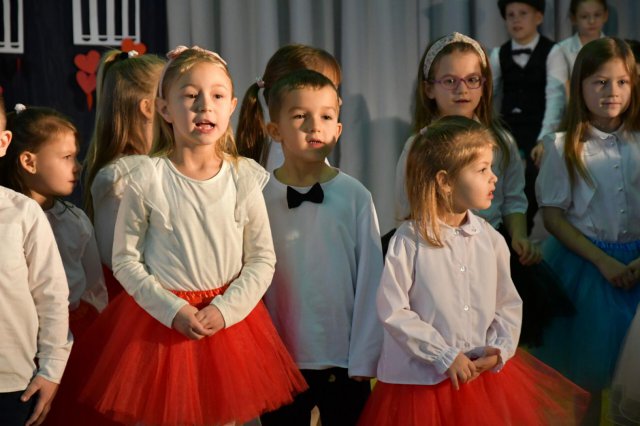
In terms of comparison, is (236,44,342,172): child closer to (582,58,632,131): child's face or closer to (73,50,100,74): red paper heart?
(582,58,632,131): child's face

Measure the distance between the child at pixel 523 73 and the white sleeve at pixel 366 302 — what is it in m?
2.27

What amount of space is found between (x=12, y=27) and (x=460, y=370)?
3308 millimetres

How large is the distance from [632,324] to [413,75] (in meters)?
2.55

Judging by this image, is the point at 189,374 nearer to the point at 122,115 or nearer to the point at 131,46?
the point at 122,115

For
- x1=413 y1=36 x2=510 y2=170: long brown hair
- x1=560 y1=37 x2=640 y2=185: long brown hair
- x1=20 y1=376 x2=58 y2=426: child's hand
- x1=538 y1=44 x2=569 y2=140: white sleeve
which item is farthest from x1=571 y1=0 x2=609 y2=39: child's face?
x1=20 y1=376 x2=58 y2=426: child's hand

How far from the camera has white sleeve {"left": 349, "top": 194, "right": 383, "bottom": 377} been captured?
245cm

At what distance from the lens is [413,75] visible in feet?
16.5

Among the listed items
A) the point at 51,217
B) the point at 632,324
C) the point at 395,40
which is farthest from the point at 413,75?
the point at 51,217

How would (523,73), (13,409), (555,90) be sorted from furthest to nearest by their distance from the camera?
(523,73), (555,90), (13,409)

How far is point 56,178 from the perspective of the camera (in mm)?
2598

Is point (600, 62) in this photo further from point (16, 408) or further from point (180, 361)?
point (16, 408)

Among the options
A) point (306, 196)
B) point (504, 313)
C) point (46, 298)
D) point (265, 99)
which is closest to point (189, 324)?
point (46, 298)

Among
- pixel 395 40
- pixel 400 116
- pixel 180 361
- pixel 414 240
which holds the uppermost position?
pixel 395 40

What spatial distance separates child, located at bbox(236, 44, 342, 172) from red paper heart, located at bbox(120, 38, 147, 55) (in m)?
1.81
